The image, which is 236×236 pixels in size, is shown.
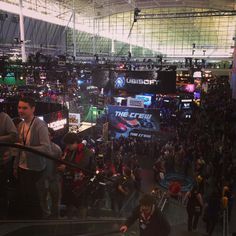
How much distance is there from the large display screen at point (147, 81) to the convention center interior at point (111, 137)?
0.15ft

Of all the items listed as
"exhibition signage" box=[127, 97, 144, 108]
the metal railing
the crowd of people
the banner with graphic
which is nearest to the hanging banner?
the banner with graphic

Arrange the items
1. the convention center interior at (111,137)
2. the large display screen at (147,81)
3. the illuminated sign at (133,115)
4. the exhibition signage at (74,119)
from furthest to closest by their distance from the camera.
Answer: the exhibition signage at (74,119)
the illuminated sign at (133,115)
the large display screen at (147,81)
the convention center interior at (111,137)

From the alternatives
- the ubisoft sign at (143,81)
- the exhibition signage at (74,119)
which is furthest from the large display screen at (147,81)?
the exhibition signage at (74,119)

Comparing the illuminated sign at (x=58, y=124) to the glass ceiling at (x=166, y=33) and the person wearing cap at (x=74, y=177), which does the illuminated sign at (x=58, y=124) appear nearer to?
the person wearing cap at (x=74, y=177)

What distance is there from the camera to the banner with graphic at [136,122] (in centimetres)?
1519

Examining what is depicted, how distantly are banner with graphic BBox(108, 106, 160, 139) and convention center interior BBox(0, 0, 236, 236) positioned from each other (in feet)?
0.16

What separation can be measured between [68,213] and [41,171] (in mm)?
1073

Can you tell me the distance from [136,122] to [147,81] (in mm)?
2119

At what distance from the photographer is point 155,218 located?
11.7ft

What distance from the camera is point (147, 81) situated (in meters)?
14.4

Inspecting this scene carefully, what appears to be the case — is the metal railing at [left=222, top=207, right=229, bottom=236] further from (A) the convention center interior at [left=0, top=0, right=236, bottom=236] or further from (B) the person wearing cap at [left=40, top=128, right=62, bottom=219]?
(B) the person wearing cap at [left=40, top=128, right=62, bottom=219]

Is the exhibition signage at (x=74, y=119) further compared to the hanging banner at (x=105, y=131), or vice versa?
the exhibition signage at (x=74, y=119)

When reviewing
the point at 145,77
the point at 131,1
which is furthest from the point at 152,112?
the point at 131,1

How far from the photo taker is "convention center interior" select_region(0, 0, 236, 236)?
347 centimetres
